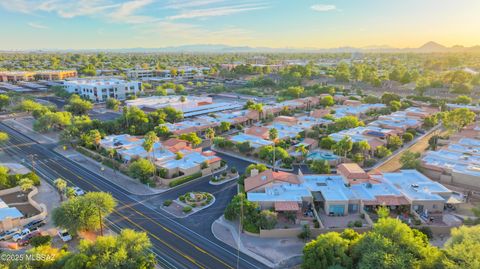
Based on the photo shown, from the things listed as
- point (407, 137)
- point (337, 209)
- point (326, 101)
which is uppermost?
point (326, 101)

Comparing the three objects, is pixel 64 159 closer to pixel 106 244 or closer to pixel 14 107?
pixel 106 244

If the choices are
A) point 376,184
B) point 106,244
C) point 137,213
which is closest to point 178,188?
point 137,213

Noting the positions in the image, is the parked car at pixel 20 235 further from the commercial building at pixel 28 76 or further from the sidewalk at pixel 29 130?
the commercial building at pixel 28 76

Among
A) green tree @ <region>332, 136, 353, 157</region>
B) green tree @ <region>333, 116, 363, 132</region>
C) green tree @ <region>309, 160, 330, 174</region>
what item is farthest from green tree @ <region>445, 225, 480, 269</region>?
green tree @ <region>333, 116, 363, 132</region>

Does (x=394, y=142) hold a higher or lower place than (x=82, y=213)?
lower

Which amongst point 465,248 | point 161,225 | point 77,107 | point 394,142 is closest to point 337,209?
point 465,248

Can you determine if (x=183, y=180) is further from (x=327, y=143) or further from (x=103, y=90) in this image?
(x=103, y=90)

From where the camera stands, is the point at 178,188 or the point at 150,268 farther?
the point at 178,188
